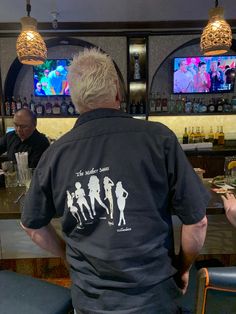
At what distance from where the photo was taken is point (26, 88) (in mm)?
4781

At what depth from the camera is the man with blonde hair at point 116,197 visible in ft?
3.03

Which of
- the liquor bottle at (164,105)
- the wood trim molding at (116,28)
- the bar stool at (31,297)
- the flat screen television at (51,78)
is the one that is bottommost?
the bar stool at (31,297)

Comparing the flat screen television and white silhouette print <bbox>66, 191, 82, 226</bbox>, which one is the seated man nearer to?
the flat screen television

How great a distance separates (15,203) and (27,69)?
11.5ft

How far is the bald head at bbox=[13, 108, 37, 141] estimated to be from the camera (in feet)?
9.04

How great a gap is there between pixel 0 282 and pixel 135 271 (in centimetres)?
77

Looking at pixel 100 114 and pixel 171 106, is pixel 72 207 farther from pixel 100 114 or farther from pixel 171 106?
pixel 171 106

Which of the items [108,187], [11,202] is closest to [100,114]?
[108,187]

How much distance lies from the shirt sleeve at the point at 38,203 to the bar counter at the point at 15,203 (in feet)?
2.01

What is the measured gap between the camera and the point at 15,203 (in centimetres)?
178

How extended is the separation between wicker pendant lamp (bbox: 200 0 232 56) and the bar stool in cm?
A: 207

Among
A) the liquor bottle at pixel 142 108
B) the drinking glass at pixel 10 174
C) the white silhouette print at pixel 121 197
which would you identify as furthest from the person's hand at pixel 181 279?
the liquor bottle at pixel 142 108

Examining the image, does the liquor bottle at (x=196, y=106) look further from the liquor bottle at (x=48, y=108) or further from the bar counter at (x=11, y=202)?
the bar counter at (x=11, y=202)

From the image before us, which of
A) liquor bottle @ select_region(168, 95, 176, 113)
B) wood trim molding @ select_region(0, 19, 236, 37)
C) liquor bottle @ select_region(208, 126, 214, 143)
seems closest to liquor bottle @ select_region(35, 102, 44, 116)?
wood trim molding @ select_region(0, 19, 236, 37)
